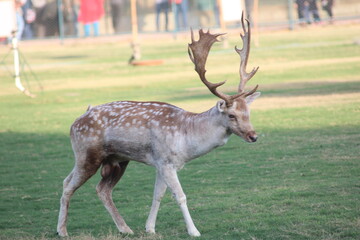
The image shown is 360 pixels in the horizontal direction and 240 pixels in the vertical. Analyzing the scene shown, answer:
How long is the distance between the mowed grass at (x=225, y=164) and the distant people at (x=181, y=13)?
1573 cm

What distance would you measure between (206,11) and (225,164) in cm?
3416

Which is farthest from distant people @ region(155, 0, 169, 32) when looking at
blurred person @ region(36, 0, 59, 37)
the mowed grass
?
the mowed grass

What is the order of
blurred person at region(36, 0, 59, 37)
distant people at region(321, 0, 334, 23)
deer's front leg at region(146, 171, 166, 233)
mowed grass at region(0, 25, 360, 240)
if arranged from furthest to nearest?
blurred person at region(36, 0, 59, 37) → distant people at region(321, 0, 334, 23) → mowed grass at region(0, 25, 360, 240) → deer's front leg at region(146, 171, 166, 233)

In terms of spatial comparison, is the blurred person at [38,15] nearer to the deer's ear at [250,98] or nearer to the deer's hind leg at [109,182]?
the deer's hind leg at [109,182]

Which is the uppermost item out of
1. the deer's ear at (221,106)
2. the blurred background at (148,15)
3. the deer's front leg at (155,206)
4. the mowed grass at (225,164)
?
the deer's ear at (221,106)

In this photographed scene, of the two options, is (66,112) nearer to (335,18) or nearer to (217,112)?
(217,112)

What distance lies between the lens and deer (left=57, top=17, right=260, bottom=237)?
28.3 ft

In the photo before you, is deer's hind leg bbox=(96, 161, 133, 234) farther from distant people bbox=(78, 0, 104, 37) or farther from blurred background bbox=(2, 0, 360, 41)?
distant people bbox=(78, 0, 104, 37)

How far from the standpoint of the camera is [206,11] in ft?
153

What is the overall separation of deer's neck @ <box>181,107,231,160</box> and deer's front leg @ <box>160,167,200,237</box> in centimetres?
31

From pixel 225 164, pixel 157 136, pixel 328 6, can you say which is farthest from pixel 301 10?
pixel 157 136

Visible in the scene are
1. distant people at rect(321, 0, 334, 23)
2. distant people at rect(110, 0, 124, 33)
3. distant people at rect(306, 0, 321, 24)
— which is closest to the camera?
distant people at rect(306, 0, 321, 24)

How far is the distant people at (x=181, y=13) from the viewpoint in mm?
45438

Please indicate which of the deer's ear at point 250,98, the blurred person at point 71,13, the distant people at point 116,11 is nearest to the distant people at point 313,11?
the distant people at point 116,11
